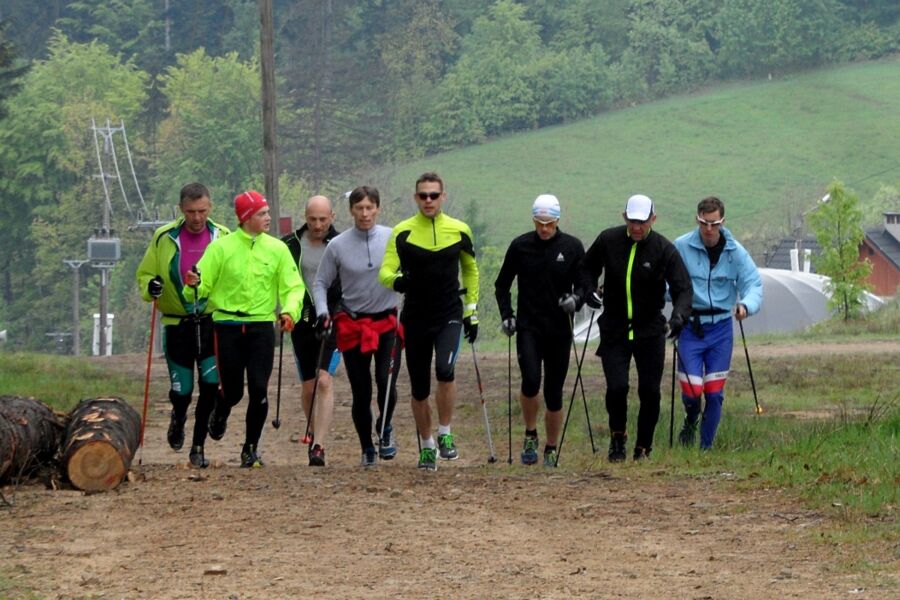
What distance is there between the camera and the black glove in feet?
40.4

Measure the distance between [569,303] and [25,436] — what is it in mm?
3577

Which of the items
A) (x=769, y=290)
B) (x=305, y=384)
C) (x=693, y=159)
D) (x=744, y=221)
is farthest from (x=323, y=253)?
(x=693, y=159)

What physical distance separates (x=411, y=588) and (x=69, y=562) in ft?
5.61

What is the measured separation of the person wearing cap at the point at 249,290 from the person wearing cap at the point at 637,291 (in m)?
2.00

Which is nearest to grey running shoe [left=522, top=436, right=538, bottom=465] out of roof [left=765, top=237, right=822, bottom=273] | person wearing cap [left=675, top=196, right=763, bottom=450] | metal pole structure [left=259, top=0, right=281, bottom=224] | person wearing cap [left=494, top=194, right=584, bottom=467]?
person wearing cap [left=494, top=194, right=584, bottom=467]

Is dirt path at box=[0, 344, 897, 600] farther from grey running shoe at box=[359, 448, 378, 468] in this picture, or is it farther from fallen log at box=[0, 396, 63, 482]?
grey running shoe at box=[359, 448, 378, 468]

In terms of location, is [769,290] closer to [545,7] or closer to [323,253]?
[323,253]

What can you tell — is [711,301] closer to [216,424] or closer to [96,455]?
[216,424]

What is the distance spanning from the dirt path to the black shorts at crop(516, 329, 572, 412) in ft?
2.55

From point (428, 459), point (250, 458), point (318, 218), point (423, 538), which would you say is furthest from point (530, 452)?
point (423, 538)

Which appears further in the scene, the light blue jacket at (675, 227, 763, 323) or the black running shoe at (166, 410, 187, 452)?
the black running shoe at (166, 410, 187, 452)

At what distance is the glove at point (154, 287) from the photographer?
12586 millimetres

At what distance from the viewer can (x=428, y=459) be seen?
41.2 feet

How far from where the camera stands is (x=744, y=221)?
303 feet
